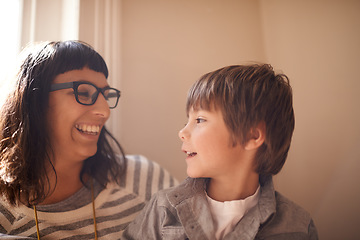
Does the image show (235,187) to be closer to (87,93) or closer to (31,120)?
(87,93)

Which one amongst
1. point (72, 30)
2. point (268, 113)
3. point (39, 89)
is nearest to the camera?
point (268, 113)

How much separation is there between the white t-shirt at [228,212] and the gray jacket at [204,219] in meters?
0.03

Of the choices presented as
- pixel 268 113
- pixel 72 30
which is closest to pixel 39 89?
pixel 72 30

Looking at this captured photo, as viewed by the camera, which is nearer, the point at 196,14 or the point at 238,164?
the point at 238,164

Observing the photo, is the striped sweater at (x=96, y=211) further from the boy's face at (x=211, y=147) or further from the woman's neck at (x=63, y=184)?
the boy's face at (x=211, y=147)

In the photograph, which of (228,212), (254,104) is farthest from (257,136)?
(228,212)

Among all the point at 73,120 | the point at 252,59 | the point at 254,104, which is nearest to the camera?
the point at 254,104

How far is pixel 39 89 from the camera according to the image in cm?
87

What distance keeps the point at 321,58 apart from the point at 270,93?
42 centimetres

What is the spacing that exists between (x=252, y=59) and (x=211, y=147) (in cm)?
67

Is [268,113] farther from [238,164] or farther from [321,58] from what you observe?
[321,58]

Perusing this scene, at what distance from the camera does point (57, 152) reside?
3.13 feet

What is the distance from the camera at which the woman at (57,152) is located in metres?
0.85

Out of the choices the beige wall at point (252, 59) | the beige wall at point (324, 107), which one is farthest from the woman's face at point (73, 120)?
the beige wall at point (324, 107)
